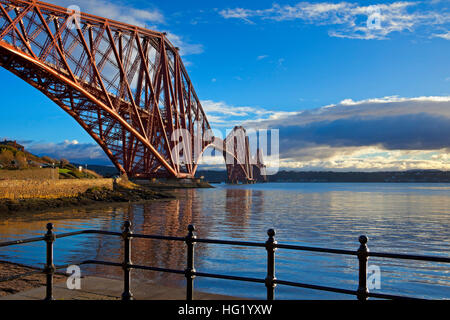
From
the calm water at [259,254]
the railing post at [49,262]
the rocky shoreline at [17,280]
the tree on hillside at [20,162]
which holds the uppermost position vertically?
the tree on hillside at [20,162]

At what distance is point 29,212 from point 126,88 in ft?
88.4

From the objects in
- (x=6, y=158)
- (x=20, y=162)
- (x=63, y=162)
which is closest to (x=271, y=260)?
(x=20, y=162)

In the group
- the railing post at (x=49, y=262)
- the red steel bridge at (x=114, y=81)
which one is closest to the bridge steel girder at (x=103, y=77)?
the red steel bridge at (x=114, y=81)

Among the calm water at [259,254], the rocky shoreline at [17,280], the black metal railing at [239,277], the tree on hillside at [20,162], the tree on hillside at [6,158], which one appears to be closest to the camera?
the black metal railing at [239,277]

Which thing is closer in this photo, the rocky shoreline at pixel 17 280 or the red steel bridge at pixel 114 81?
the rocky shoreline at pixel 17 280

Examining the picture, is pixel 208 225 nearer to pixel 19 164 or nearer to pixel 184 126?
pixel 19 164

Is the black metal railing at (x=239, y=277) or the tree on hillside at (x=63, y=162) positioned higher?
the tree on hillside at (x=63, y=162)

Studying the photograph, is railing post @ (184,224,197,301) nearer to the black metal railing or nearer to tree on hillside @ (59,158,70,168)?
the black metal railing

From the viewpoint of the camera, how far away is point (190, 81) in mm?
83500

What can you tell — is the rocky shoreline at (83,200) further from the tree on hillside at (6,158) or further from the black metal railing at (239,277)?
the black metal railing at (239,277)

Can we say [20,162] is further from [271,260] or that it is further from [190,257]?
[271,260]

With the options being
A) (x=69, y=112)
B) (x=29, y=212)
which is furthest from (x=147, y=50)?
(x=29, y=212)

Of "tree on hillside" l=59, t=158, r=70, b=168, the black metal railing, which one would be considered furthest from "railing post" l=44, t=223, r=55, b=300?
"tree on hillside" l=59, t=158, r=70, b=168

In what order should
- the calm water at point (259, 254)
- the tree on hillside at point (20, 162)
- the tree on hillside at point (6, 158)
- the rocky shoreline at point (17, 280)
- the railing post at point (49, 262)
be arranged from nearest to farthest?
the railing post at point (49, 262)
the rocky shoreline at point (17, 280)
the calm water at point (259, 254)
the tree on hillside at point (20, 162)
the tree on hillside at point (6, 158)
